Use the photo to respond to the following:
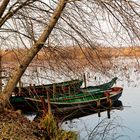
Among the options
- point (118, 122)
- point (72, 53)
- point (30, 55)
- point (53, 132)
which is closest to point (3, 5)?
point (30, 55)

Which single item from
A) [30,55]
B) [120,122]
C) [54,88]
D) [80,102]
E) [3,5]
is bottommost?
[120,122]

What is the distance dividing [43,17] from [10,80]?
1.50 metres

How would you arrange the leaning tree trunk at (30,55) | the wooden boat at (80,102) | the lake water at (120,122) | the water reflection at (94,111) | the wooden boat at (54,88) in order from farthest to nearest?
the wooden boat at (80,102) < the water reflection at (94,111) < the lake water at (120,122) < the wooden boat at (54,88) < the leaning tree trunk at (30,55)

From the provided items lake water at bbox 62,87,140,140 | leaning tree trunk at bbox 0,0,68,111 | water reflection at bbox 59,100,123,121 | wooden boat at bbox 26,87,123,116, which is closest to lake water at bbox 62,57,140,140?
lake water at bbox 62,87,140,140

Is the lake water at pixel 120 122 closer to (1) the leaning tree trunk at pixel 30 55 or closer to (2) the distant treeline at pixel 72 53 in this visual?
(2) the distant treeline at pixel 72 53

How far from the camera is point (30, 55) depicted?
8.18 meters

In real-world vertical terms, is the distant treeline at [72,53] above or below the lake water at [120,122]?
above

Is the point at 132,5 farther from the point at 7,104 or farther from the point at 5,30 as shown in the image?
the point at 7,104

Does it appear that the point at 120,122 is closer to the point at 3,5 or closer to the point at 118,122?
the point at 118,122

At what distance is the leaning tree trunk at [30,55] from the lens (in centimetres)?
789

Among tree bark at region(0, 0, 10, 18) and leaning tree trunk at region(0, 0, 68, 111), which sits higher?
tree bark at region(0, 0, 10, 18)

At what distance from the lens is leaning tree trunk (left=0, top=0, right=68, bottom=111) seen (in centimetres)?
789

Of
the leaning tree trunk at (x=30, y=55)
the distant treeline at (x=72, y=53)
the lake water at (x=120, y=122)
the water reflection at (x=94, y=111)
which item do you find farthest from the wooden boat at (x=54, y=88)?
the water reflection at (x=94, y=111)

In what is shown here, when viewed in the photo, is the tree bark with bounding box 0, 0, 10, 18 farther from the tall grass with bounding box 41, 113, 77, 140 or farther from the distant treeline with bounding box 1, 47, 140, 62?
the tall grass with bounding box 41, 113, 77, 140
